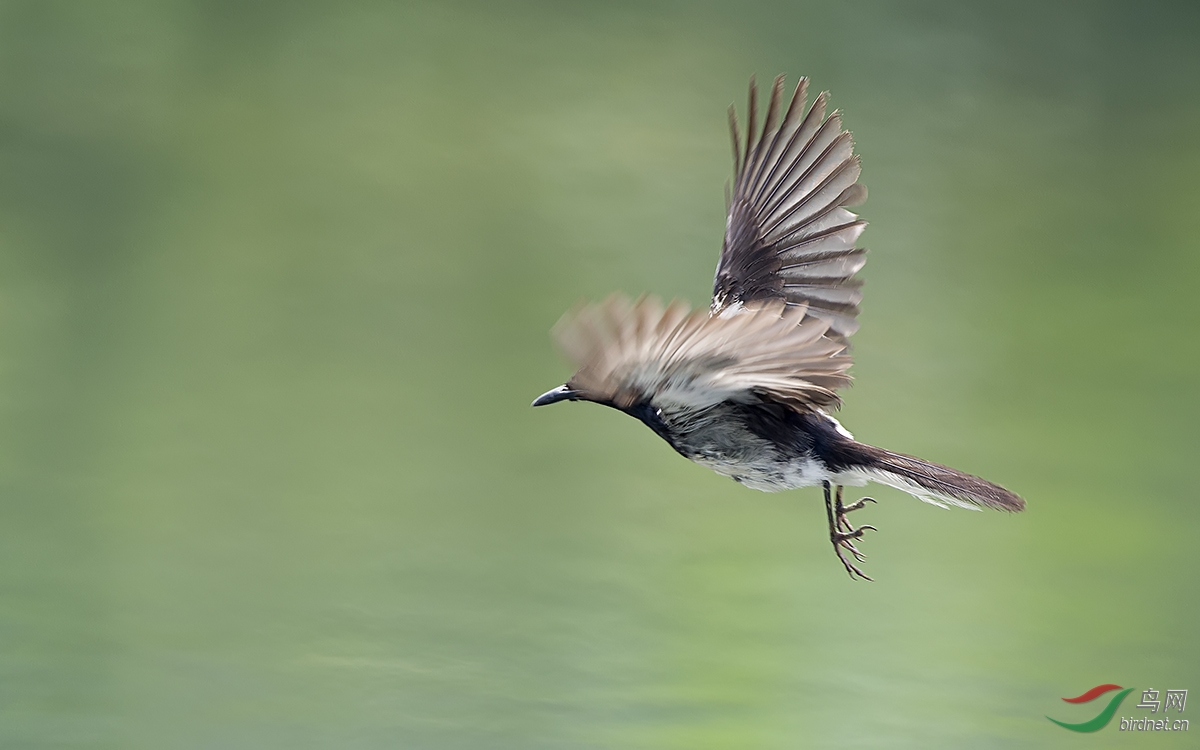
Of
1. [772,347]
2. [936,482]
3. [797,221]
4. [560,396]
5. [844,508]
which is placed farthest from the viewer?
[797,221]

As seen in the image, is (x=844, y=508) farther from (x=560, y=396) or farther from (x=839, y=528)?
(x=560, y=396)

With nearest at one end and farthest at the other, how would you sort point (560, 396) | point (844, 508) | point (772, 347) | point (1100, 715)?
point (772, 347) < point (560, 396) < point (844, 508) < point (1100, 715)

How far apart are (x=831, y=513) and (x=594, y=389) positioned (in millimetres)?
540

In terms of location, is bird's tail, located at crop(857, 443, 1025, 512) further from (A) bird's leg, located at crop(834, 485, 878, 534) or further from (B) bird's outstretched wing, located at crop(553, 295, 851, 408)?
(B) bird's outstretched wing, located at crop(553, 295, 851, 408)

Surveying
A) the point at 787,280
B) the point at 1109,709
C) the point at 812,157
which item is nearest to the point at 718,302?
the point at 787,280

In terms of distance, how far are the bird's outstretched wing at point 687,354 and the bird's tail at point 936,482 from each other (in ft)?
0.75

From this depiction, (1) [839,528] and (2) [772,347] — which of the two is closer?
(2) [772,347]

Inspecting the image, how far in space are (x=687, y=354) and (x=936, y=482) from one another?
0.46 meters

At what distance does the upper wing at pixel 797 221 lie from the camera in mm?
2047

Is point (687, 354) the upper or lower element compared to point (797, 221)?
lower

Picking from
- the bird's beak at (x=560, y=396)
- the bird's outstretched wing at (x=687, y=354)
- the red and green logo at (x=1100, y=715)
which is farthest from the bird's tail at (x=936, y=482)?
the red and green logo at (x=1100, y=715)

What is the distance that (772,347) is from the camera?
146cm

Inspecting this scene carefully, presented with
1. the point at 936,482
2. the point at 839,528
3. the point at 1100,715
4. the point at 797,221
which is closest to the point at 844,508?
the point at 839,528

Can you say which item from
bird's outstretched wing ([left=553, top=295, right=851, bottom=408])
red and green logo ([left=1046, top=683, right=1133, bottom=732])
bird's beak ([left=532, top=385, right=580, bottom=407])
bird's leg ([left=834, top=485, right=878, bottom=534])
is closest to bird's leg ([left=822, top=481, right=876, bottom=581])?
bird's leg ([left=834, top=485, right=878, bottom=534])
